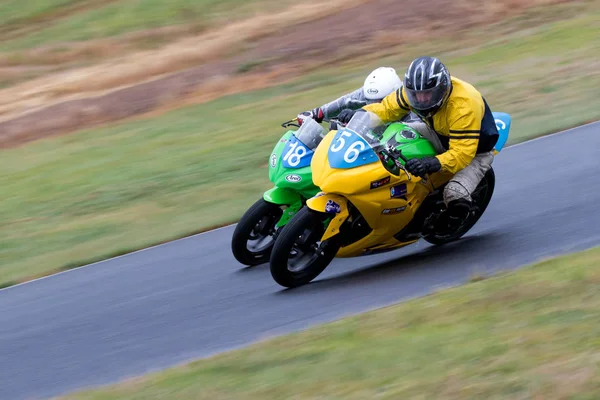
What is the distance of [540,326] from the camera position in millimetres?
5137

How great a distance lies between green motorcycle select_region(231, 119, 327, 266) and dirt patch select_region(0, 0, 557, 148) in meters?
8.88

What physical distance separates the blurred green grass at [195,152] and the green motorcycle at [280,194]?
6.35 feet

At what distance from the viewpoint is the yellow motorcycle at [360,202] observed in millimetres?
7043

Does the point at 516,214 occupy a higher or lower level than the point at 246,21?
lower

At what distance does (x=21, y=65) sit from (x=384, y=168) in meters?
15.4

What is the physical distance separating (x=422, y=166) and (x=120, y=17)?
1691 cm

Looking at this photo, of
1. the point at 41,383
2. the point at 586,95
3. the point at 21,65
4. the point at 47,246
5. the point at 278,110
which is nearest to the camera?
the point at 41,383

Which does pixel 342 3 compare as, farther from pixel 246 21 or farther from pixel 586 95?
pixel 586 95

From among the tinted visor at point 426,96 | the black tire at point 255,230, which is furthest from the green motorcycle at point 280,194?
the tinted visor at point 426,96

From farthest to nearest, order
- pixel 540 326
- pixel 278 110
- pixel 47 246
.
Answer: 1. pixel 278 110
2. pixel 47 246
3. pixel 540 326

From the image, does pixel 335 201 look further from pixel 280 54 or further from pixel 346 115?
pixel 280 54

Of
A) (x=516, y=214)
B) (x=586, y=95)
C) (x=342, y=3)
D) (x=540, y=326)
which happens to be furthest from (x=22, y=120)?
(x=540, y=326)

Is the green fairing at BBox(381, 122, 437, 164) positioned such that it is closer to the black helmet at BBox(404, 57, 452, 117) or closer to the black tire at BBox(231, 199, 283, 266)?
the black helmet at BBox(404, 57, 452, 117)

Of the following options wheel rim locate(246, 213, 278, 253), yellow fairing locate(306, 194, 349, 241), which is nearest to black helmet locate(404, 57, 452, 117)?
yellow fairing locate(306, 194, 349, 241)
